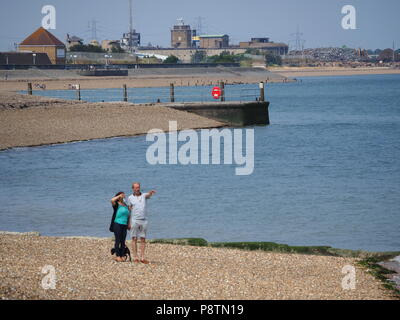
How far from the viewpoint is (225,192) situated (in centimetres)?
2808

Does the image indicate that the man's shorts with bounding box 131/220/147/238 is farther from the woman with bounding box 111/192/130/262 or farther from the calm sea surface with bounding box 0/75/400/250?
the calm sea surface with bounding box 0/75/400/250

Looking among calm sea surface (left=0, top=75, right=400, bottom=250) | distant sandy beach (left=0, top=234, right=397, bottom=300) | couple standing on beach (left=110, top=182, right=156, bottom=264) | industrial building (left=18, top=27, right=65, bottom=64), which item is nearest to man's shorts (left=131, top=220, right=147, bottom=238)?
couple standing on beach (left=110, top=182, right=156, bottom=264)

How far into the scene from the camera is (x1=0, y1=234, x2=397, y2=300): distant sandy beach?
12898 mm

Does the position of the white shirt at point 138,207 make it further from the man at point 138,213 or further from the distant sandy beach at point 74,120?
the distant sandy beach at point 74,120

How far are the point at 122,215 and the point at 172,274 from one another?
1.56 meters

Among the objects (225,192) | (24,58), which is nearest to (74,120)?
(225,192)

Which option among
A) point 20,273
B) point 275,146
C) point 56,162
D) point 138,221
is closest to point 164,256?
point 138,221

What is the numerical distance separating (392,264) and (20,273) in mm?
7707

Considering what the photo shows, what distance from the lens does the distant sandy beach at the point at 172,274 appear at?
1290 centimetres

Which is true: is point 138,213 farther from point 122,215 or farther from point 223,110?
point 223,110

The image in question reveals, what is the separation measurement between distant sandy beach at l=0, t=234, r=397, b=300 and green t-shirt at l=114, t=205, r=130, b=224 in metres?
0.78

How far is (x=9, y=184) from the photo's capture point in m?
28.8
